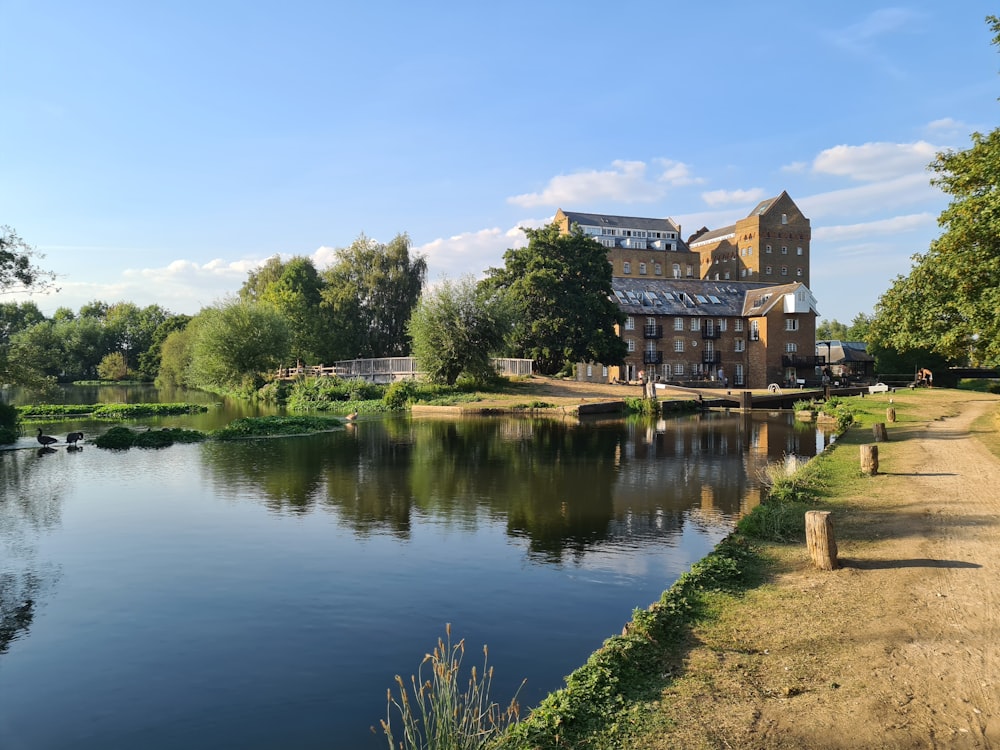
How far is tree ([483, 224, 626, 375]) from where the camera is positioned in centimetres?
5116

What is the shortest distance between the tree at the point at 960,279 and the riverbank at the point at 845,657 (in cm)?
993

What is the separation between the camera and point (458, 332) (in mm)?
47406

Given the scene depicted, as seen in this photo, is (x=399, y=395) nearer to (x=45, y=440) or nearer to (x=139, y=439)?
(x=139, y=439)

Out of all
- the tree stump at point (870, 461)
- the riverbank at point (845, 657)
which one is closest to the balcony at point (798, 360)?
the tree stump at point (870, 461)

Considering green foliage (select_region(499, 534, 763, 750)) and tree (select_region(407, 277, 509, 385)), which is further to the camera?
tree (select_region(407, 277, 509, 385))

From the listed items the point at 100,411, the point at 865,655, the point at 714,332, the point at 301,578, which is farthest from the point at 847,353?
the point at 865,655

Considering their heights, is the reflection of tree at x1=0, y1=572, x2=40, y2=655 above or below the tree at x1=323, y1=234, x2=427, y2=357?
below

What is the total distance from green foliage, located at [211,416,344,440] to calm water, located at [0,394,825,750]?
6.94 m

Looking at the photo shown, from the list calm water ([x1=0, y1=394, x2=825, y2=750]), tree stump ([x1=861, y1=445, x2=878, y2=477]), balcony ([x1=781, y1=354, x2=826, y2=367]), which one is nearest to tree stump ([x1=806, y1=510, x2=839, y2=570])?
calm water ([x1=0, y1=394, x2=825, y2=750])

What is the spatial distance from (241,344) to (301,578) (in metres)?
46.2

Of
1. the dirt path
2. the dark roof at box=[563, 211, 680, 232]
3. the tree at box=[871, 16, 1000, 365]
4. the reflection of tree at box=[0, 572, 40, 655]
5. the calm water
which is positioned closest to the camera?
the dirt path

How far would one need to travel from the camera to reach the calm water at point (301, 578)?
6.91 m

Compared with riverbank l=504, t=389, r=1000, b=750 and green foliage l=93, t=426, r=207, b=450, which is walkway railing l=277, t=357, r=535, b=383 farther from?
riverbank l=504, t=389, r=1000, b=750

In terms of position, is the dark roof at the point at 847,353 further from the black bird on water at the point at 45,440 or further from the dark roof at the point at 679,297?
the black bird on water at the point at 45,440
